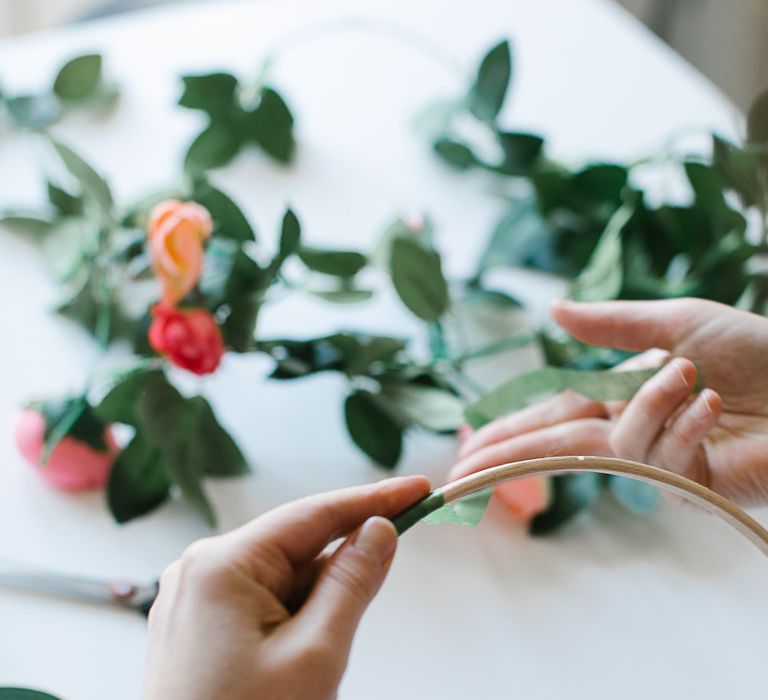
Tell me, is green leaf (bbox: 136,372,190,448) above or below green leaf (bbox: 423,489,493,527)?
below

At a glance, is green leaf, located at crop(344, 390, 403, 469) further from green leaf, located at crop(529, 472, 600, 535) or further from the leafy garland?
green leaf, located at crop(529, 472, 600, 535)

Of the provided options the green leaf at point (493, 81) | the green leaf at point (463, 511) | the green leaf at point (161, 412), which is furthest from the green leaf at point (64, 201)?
the green leaf at point (463, 511)

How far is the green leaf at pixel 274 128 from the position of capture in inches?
35.9

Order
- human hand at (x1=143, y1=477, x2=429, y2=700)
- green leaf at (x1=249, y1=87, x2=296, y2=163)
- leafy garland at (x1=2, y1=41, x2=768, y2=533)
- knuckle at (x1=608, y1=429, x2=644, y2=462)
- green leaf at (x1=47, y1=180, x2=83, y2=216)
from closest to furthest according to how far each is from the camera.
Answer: human hand at (x1=143, y1=477, x2=429, y2=700) < knuckle at (x1=608, y1=429, x2=644, y2=462) < leafy garland at (x1=2, y1=41, x2=768, y2=533) < green leaf at (x1=47, y1=180, x2=83, y2=216) < green leaf at (x1=249, y1=87, x2=296, y2=163)

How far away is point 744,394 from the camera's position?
0.56 metres

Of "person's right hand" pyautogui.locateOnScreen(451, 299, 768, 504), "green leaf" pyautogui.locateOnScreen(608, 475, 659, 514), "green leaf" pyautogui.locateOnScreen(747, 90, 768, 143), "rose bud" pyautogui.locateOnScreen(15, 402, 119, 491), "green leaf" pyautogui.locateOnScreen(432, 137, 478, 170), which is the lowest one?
"rose bud" pyautogui.locateOnScreen(15, 402, 119, 491)

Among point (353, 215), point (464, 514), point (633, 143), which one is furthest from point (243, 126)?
point (464, 514)

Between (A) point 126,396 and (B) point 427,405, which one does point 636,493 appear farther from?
(A) point 126,396

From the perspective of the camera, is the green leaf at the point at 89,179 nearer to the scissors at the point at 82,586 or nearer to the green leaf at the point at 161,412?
the green leaf at the point at 161,412

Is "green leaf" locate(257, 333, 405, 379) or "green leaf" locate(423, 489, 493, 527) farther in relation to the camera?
"green leaf" locate(257, 333, 405, 379)

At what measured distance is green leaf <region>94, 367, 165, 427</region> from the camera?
0.64 m

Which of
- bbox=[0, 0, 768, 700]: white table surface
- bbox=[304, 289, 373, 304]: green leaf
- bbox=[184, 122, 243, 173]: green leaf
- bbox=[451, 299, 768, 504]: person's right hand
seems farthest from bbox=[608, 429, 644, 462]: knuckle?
bbox=[184, 122, 243, 173]: green leaf

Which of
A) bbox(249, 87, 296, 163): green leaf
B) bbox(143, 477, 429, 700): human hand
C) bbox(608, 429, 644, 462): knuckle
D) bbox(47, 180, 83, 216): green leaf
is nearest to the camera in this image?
bbox(143, 477, 429, 700): human hand

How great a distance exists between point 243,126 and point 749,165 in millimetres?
449
